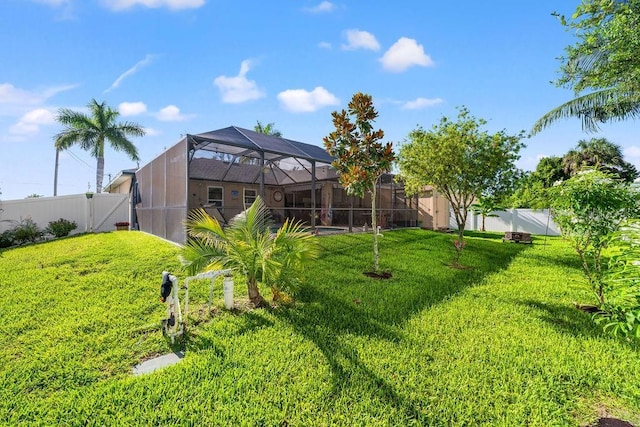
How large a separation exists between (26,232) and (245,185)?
325 inches

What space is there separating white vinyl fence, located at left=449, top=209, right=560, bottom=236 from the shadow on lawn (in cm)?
1092

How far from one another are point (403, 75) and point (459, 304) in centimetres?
626

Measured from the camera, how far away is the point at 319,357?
2900 mm

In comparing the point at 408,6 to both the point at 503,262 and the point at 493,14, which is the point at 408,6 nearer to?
the point at 493,14

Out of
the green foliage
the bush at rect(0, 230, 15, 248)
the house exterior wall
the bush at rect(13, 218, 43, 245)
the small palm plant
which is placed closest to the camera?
the green foliage

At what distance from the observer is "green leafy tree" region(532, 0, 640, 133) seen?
19.2ft

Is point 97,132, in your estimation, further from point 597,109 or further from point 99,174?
point 597,109

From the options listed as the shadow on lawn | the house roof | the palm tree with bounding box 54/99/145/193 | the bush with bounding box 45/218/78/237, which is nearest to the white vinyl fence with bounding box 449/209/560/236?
the shadow on lawn

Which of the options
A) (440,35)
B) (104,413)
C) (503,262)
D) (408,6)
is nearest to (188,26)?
(408,6)

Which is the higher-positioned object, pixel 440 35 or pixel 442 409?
pixel 440 35

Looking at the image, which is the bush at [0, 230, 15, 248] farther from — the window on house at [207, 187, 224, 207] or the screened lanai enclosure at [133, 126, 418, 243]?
the window on house at [207, 187, 224, 207]

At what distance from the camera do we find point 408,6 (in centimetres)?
655

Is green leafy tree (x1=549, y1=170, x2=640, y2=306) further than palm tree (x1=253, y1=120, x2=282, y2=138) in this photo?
No

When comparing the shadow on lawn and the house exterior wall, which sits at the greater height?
the house exterior wall
